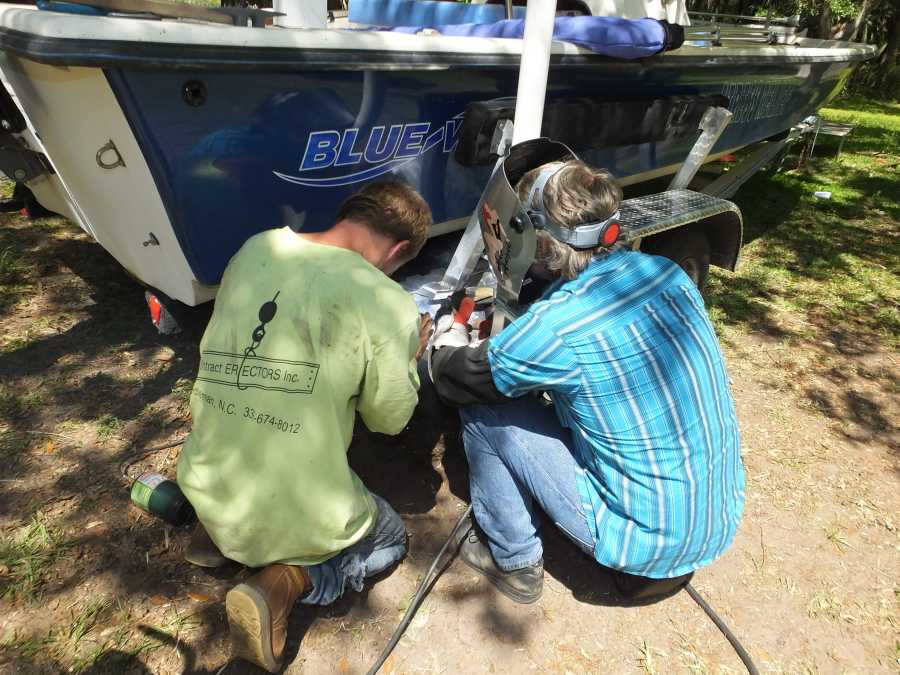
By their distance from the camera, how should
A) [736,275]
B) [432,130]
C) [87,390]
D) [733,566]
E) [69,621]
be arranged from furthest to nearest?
[736,275] < [87,390] < [432,130] < [733,566] < [69,621]

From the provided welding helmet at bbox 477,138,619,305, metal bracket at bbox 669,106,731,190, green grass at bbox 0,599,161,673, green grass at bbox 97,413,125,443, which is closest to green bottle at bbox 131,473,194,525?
green grass at bbox 0,599,161,673

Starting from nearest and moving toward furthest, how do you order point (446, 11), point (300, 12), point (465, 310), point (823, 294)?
point (465, 310) < point (300, 12) < point (446, 11) < point (823, 294)

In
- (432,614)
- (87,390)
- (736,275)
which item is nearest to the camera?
(432,614)

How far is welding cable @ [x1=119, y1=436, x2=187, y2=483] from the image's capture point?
2.22 metres

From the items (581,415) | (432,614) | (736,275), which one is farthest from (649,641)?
(736,275)

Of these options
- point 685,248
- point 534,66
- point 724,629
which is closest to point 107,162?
point 534,66

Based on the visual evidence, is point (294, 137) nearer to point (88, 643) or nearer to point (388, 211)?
point (388, 211)

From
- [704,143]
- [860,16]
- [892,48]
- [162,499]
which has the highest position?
[860,16]

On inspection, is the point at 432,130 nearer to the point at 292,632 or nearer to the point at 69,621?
the point at 292,632

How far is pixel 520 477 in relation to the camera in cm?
178

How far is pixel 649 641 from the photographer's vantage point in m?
1.81

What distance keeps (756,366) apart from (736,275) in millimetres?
1257

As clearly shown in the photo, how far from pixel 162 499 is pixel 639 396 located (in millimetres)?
1410

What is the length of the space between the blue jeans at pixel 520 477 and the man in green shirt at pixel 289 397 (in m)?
0.32
